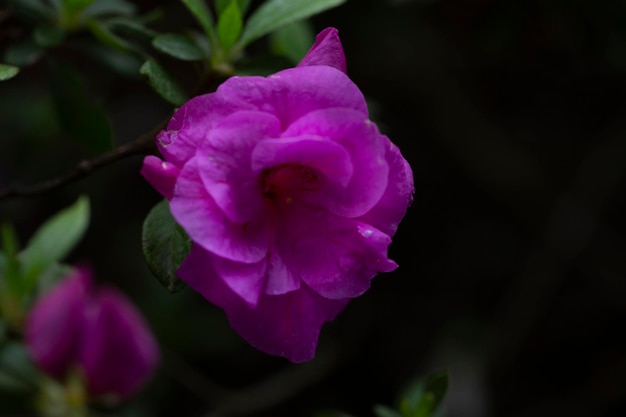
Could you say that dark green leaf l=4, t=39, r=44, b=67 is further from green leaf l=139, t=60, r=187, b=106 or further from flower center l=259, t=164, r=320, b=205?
flower center l=259, t=164, r=320, b=205

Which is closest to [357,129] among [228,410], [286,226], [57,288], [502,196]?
[286,226]

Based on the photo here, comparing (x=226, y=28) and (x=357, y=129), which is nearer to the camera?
(x=357, y=129)

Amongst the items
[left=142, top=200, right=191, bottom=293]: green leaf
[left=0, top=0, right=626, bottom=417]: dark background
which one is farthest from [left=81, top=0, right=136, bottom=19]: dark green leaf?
[left=0, top=0, right=626, bottom=417]: dark background

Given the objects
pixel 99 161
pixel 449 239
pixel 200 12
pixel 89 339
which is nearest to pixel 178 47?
pixel 200 12

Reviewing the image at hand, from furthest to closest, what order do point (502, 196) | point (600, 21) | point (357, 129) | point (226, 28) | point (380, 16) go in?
point (502, 196), point (380, 16), point (600, 21), point (226, 28), point (357, 129)

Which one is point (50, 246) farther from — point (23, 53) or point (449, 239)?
point (449, 239)

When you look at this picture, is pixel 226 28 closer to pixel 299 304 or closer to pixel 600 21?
pixel 299 304

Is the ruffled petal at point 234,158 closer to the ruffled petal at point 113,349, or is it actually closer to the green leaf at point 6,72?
the green leaf at point 6,72
